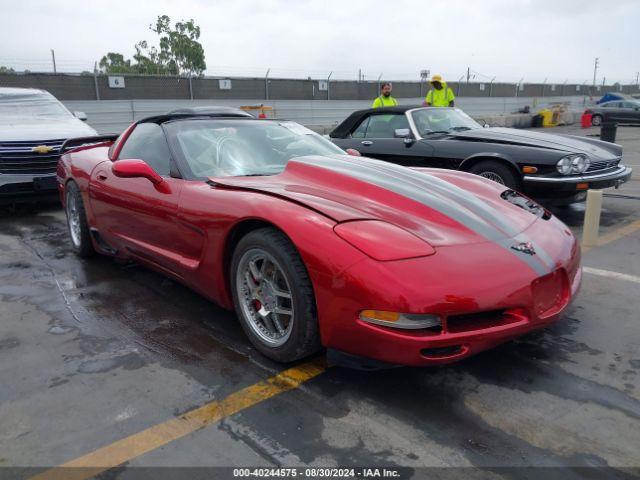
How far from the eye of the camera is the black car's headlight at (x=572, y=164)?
5.68m

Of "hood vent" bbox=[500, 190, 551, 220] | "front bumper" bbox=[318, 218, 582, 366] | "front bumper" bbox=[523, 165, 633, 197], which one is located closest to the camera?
"front bumper" bbox=[318, 218, 582, 366]

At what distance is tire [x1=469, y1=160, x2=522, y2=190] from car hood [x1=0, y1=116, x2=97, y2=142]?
16.9 ft

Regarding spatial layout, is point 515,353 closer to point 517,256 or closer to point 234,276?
point 517,256

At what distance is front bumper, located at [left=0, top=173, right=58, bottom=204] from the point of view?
21.7ft

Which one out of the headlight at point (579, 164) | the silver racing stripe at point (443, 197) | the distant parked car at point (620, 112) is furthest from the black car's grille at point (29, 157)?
the distant parked car at point (620, 112)

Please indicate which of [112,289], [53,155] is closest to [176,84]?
[53,155]

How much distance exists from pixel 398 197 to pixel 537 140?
3988 mm

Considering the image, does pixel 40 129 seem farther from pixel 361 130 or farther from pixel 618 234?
pixel 618 234

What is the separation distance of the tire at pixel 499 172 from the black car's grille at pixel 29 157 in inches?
211

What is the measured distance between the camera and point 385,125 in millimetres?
7160

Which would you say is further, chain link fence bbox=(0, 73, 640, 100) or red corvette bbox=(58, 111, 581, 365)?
chain link fence bbox=(0, 73, 640, 100)

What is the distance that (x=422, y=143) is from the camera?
21.8 ft

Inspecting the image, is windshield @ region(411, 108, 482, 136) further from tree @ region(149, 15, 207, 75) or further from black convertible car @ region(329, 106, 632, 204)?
tree @ region(149, 15, 207, 75)

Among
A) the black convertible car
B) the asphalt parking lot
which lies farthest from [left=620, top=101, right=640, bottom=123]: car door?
the asphalt parking lot
